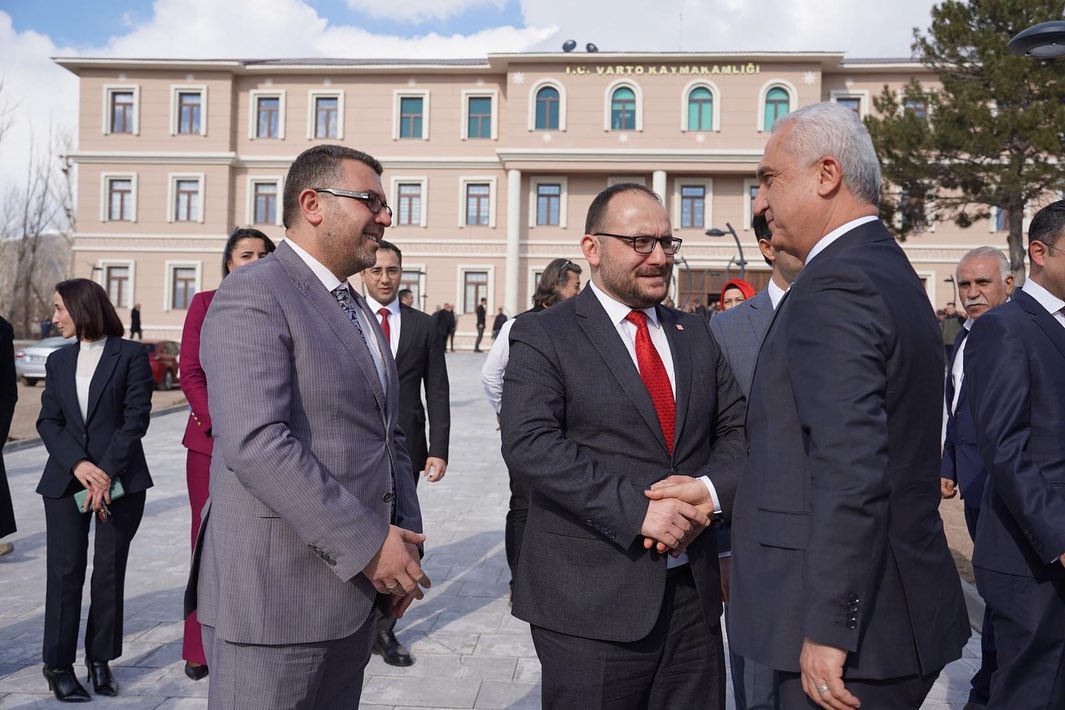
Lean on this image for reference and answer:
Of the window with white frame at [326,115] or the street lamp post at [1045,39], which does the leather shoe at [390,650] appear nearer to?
the street lamp post at [1045,39]

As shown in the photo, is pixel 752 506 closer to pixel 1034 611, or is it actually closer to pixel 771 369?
pixel 771 369

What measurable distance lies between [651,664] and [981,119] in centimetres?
2311

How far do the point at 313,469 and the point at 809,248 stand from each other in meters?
1.44

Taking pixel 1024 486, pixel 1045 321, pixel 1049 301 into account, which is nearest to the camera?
pixel 1024 486

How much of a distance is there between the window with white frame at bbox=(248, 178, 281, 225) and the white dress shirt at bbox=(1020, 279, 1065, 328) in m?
40.6

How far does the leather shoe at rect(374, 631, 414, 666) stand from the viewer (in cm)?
491

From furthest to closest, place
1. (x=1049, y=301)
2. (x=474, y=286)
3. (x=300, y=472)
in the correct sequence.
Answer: (x=474, y=286) → (x=1049, y=301) → (x=300, y=472)

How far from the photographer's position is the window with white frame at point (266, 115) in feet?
134

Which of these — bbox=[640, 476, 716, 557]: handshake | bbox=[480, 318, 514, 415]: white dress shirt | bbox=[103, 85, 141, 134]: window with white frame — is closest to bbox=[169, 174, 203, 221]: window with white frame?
bbox=[103, 85, 141, 134]: window with white frame

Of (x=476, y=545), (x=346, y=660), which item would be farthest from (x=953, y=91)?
(x=346, y=660)

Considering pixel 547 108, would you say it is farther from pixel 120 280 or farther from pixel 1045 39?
pixel 1045 39

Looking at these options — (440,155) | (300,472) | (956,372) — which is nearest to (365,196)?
(300,472)

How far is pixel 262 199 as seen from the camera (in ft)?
135

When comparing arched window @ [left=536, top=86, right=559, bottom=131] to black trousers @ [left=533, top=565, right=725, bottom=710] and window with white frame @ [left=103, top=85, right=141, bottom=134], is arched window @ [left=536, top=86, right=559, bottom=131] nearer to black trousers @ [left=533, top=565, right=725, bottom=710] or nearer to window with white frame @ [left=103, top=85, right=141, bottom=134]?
window with white frame @ [left=103, top=85, right=141, bottom=134]
